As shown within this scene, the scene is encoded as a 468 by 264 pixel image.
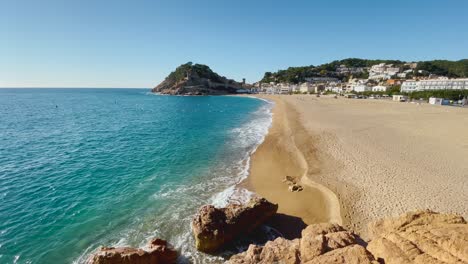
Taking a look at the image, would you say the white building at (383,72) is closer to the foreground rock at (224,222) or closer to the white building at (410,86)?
the white building at (410,86)

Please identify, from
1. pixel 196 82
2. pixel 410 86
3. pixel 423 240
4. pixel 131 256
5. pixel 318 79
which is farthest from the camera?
pixel 318 79

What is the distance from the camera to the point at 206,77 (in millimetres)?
157250

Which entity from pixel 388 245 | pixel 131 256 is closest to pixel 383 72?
pixel 388 245

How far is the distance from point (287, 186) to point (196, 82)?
13922cm

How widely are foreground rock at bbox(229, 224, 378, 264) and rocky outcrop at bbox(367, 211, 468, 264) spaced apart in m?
0.63

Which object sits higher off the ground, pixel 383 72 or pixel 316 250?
pixel 383 72

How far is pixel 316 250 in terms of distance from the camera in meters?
7.66

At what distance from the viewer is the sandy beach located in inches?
527

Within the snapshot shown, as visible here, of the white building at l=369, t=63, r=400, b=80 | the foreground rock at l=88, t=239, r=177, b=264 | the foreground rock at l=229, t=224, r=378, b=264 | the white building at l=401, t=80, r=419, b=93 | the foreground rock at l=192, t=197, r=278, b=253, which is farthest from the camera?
the white building at l=369, t=63, r=400, b=80

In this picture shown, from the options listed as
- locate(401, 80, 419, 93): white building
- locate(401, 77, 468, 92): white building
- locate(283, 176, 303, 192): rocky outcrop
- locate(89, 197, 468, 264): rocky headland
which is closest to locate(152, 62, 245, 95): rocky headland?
locate(401, 80, 419, 93): white building

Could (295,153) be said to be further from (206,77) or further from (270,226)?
(206,77)

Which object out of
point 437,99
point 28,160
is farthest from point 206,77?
point 28,160

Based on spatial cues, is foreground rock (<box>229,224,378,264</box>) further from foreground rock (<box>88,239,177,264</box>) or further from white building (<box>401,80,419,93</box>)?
white building (<box>401,80,419,93</box>)

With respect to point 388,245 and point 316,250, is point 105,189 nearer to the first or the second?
point 316,250
